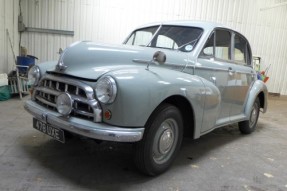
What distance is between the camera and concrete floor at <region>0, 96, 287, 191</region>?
246 centimetres

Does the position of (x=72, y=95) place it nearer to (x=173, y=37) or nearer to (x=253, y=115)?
(x=173, y=37)

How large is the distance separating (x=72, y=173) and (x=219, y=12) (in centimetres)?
803

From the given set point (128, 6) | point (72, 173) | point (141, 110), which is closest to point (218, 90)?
point (141, 110)

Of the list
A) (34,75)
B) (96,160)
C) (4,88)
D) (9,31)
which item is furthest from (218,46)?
(9,31)

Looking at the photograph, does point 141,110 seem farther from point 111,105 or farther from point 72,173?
A: point 72,173

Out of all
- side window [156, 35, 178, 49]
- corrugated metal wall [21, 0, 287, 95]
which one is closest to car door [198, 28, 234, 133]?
side window [156, 35, 178, 49]

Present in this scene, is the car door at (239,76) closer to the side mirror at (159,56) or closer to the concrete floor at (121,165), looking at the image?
the concrete floor at (121,165)

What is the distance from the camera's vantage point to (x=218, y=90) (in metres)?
3.32

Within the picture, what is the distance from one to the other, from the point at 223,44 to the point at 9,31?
17.9 feet

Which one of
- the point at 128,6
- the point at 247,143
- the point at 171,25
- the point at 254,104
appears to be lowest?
the point at 247,143

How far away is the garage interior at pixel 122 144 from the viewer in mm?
2584

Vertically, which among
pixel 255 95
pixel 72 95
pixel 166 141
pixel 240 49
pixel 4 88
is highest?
pixel 240 49

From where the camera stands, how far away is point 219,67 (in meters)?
3.54

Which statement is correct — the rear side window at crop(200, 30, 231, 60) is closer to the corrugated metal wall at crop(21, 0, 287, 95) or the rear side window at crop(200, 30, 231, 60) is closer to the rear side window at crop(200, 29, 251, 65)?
the rear side window at crop(200, 29, 251, 65)
